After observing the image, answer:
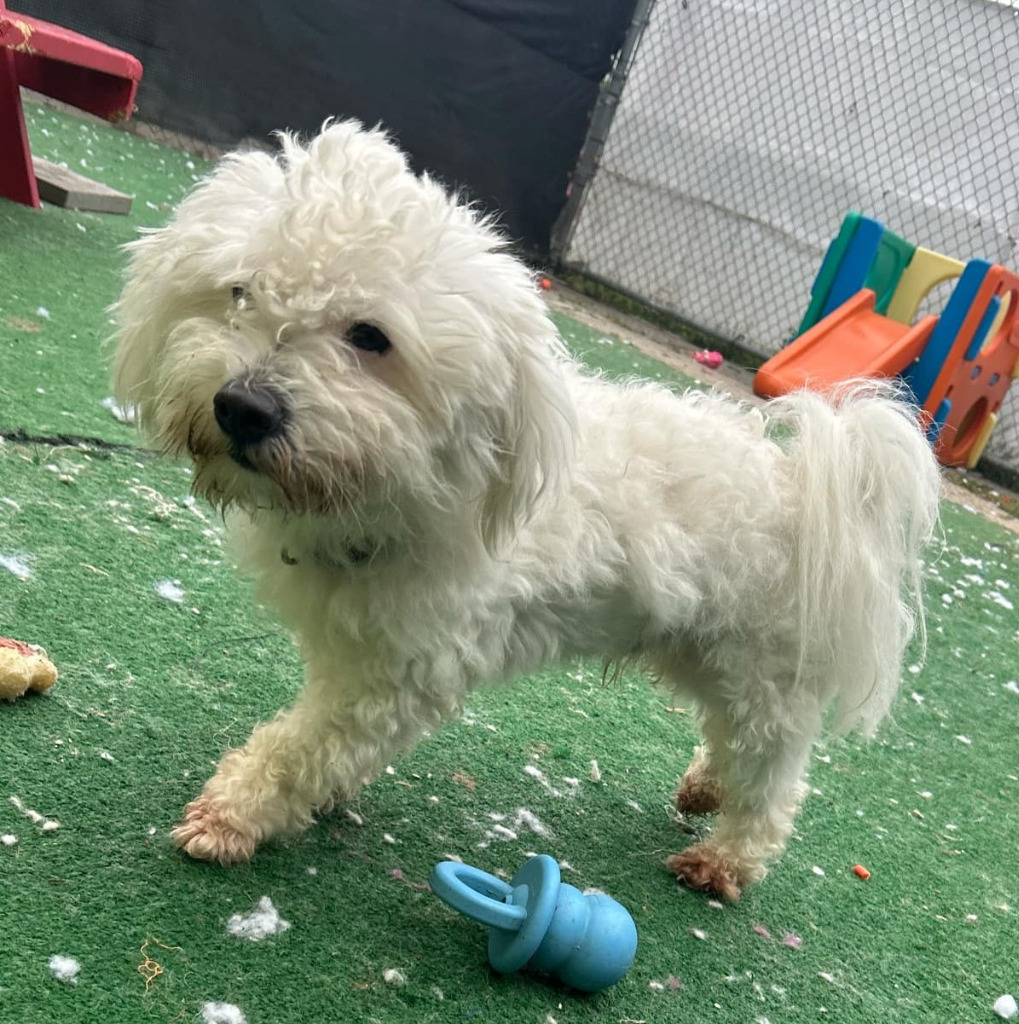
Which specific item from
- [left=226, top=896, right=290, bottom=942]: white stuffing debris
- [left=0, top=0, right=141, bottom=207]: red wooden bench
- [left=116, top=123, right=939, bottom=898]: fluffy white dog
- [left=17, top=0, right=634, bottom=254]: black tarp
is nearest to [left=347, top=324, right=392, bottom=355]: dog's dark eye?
[left=116, top=123, right=939, bottom=898]: fluffy white dog

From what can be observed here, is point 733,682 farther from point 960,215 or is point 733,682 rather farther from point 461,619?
point 960,215

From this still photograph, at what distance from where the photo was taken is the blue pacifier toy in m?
2.05

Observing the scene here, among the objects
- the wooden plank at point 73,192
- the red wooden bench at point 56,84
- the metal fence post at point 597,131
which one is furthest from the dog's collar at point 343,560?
the metal fence post at point 597,131

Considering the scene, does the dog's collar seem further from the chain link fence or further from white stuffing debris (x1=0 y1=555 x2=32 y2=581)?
the chain link fence

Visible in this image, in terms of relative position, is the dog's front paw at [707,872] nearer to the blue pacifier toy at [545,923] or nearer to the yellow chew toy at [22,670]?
the blue pacifier toy at [545,923]

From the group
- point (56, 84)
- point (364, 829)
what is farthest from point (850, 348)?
point (364, 829)

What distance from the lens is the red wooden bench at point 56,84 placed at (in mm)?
5410

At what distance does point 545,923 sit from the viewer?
81.0 inches

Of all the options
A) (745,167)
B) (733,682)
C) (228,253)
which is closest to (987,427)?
(745,167)

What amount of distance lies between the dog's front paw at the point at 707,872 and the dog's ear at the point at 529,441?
122 centimetres

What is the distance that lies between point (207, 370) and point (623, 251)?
29.6 ft

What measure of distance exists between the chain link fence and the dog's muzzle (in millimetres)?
8059

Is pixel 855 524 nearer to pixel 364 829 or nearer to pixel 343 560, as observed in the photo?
pixel 343 560

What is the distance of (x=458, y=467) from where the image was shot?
202 centimetres
